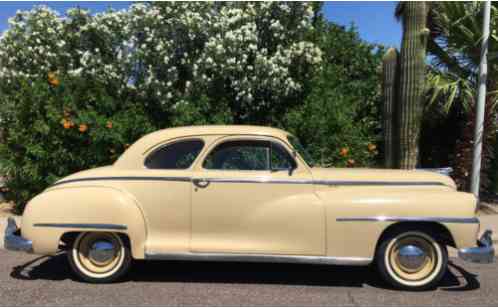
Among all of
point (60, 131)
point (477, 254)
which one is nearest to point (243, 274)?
point (477, 254)

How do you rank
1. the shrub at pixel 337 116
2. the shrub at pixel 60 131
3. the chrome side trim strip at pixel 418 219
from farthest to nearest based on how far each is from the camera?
the shrub at pixel 337 116
the shrub at pixel 60 131
the chrome side trim strip at pixel 418 219

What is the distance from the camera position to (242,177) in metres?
4.09

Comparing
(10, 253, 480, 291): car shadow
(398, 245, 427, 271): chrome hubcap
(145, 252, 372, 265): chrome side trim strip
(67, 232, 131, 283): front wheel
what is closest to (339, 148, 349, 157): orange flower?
(10, 253, 480, 291): car shadow

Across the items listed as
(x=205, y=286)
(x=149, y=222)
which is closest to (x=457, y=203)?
(x=205, y=286)

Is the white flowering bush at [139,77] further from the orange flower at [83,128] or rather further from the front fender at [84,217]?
the front fender at [84,217]

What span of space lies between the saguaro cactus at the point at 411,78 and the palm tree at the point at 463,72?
375mm

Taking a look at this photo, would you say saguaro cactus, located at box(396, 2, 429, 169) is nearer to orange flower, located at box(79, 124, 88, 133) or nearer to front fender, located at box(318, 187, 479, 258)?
front fender, located at box(318, 187, 479, 258)

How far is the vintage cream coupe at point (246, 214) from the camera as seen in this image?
3.92 metres

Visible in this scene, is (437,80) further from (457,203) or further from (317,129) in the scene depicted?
(457,203)

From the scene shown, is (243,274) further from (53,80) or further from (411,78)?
(411,78)

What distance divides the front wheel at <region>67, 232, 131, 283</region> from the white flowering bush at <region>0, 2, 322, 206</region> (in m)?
3.15

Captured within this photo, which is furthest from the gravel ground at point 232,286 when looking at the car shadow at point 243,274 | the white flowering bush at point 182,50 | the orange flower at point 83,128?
the white flowering bush at point 182,50

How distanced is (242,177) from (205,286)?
3.78 feet

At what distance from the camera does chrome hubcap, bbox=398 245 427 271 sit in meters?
3.97
